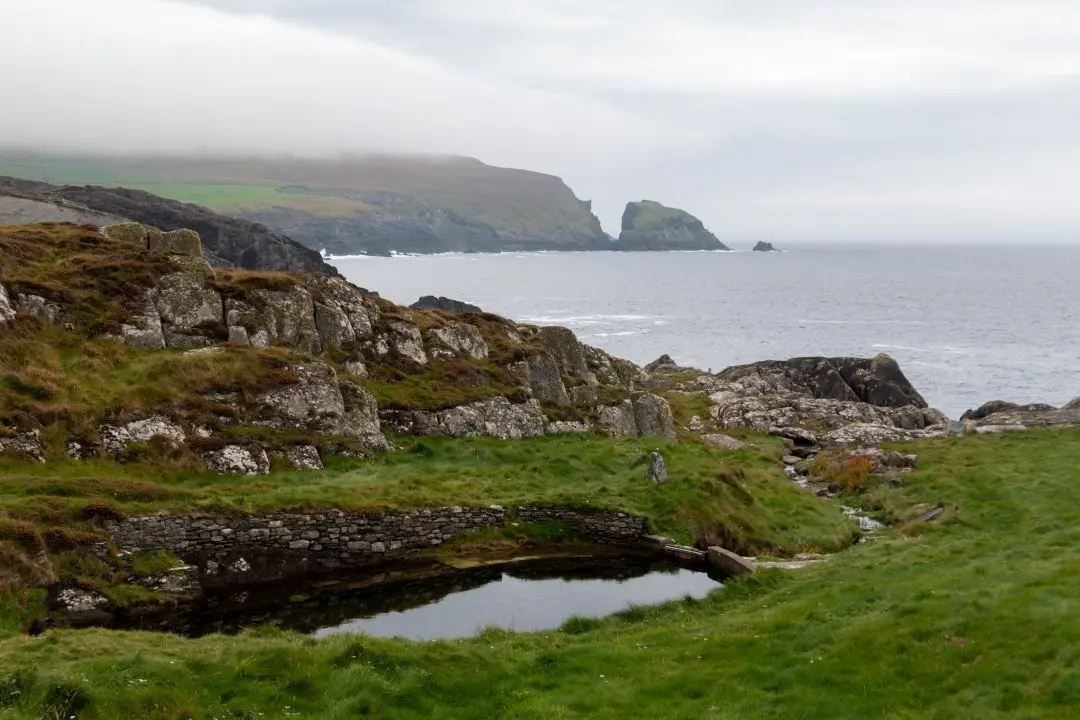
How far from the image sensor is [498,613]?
2947 cm

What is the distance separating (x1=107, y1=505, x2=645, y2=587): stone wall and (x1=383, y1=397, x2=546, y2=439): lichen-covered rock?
11.3 m

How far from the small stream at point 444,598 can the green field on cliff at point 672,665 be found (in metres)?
3.27

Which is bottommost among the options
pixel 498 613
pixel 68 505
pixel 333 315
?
pixel 498 613

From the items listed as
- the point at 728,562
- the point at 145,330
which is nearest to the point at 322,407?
the point at 145,330

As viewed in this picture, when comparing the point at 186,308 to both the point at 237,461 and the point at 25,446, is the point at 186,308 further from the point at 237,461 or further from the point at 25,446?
the point at 25,446

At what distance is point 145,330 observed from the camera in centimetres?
4459

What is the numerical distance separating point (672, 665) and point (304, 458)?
2393 centimetres

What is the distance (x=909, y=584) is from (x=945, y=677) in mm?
7410

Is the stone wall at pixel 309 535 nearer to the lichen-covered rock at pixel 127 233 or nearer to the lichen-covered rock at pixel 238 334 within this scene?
the lichen-covered rock at pixel 238 334

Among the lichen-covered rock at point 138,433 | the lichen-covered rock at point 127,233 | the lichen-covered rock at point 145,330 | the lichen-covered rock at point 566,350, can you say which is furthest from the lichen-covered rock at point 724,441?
the lichen-covered rock at point 127,233

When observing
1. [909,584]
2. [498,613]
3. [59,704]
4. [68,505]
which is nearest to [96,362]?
[68,505]

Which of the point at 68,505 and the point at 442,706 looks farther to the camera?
the point at 68,505

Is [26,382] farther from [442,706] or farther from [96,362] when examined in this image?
[442,706]

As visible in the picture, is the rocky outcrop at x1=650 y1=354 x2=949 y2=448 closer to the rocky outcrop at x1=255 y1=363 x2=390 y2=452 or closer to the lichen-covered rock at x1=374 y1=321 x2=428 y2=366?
the lichen-covered rock at x1=374 y1=321 x2=428 y2=366
